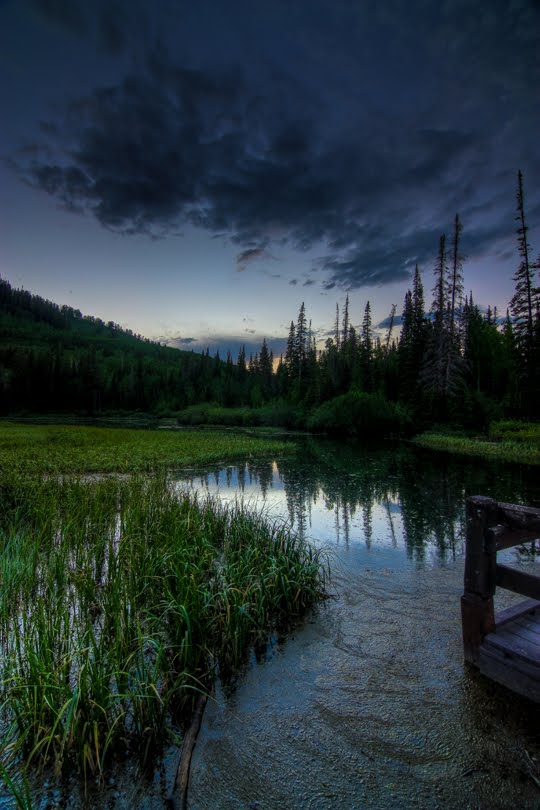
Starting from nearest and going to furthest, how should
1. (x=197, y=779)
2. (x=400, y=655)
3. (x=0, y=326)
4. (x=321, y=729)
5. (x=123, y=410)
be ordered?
(x=197, y=779), (x=321, y=729), (x=400, y=655), (x=123, y=410), (x=0, y=326)

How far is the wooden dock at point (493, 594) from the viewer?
3.40 metres

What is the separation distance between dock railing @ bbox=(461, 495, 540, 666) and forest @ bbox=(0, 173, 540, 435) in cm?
3394

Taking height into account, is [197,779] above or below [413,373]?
below

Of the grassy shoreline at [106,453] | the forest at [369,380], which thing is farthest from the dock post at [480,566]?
the forest at [369,380]

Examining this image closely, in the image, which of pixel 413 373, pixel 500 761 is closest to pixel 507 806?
pixel 500 761

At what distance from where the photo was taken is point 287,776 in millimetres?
3076

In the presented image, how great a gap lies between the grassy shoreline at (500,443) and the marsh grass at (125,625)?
23416 mm

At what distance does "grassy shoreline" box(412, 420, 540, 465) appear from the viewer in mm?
25486

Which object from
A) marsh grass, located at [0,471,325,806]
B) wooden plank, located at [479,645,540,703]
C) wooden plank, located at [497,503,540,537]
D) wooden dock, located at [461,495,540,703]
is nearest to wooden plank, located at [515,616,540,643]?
wooden dock, located at [461,495,540,703]

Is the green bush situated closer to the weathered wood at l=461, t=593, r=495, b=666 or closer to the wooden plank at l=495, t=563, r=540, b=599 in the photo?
the weathered wood at l=461, t=593, r=495, b=666

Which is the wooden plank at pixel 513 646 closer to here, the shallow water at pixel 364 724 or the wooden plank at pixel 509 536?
the shallow water at pixel 364 724

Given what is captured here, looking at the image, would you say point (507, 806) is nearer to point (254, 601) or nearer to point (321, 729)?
point (321, 729)

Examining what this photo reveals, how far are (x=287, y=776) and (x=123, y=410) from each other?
98.9 m

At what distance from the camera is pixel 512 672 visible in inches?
137
